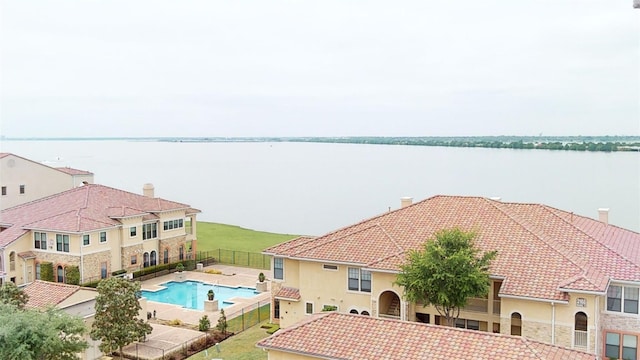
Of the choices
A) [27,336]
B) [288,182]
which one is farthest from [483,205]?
[288,182]

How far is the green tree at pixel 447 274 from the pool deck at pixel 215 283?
12.0 meters

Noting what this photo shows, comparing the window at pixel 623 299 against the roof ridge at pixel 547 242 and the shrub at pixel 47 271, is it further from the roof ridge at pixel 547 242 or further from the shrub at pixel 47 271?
the shrub at pixel 47 271

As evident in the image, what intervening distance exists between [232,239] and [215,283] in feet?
55.2

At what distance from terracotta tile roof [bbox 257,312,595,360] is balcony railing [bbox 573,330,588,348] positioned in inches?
158

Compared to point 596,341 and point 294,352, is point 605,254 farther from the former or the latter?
point 294,352

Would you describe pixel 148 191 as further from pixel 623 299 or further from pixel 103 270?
pixel 623 299

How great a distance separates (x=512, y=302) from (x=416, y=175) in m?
118

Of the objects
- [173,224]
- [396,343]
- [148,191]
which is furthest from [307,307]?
[148,191]

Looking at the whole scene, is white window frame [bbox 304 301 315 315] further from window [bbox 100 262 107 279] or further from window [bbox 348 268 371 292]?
window [bbox 100 262 107 279]

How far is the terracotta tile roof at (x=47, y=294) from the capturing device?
23.7m

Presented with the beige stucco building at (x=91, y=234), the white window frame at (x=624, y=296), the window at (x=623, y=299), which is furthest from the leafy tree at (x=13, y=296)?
the white window frame at (x=624, y=296)

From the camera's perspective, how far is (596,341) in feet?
64.6

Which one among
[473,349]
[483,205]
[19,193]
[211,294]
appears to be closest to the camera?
[473,349]

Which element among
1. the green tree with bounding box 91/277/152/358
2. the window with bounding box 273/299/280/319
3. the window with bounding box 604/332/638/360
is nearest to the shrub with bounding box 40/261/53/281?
the green tree with bounding box 91/277/152/358
